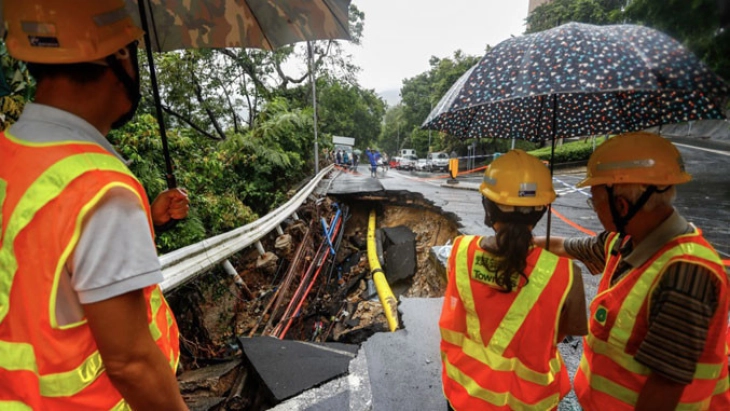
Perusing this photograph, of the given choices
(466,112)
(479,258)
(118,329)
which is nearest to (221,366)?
(118,329)

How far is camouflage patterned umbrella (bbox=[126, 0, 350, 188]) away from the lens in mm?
2039

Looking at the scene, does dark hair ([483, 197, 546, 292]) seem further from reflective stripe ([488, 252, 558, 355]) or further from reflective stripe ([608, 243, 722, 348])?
reflective stripe ([608, 243, 722, 348])

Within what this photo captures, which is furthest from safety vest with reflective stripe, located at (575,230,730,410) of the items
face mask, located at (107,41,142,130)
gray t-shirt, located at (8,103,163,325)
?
face mask, located at (107,41,142,130)

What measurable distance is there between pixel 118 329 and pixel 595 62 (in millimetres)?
2061

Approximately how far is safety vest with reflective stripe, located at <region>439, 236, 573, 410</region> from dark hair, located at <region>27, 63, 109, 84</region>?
58.6 inches

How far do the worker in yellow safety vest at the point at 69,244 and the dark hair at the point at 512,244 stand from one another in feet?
4.05

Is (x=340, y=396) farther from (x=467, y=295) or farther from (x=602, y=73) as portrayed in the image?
(x=602, y=73)

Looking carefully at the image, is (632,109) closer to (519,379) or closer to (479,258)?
(479,258)

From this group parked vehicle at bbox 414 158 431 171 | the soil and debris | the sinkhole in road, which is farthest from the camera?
parked vehicle at bbox 414 158 431 171

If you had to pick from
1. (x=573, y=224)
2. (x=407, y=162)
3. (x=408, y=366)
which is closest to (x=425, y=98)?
(x=407, y=162)

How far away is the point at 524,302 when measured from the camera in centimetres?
132

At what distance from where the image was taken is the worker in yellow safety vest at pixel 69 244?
2.52 feet

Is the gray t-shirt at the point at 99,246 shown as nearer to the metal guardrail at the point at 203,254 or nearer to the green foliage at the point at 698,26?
the metal guardrail at the point at 203,254

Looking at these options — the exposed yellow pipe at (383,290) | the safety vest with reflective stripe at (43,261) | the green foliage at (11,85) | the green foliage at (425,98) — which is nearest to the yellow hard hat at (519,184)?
the safety vest with reflective stripe at (43,261)
